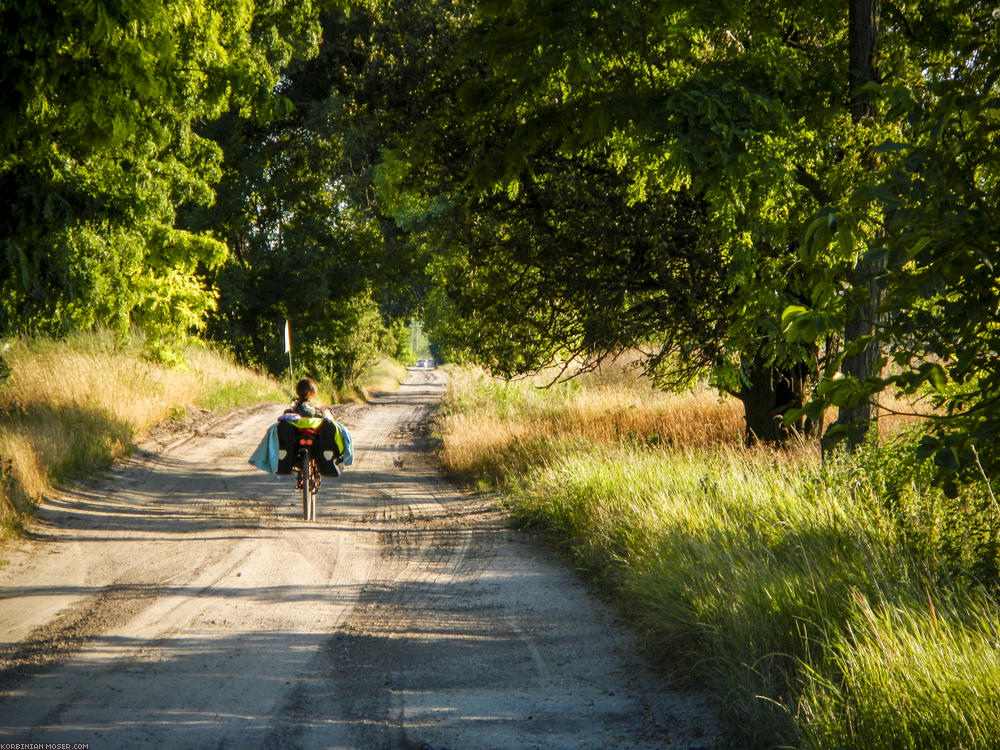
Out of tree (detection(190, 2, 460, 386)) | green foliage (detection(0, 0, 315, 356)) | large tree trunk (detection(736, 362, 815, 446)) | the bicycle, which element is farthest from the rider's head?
tree (detection(190, 2, 460, 386))

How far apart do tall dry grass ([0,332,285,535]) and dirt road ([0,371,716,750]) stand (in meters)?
0.65

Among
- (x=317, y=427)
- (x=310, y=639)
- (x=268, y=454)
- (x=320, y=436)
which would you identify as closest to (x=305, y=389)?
(x=317, y=427)

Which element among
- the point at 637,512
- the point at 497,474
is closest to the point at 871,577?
the point at 637,512

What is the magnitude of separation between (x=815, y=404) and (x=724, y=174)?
98.8 inches

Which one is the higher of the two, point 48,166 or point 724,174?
point 48,166

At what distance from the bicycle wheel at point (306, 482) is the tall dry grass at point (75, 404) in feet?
9.84

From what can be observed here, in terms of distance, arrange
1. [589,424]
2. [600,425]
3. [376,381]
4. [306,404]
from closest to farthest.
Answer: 1. [306,404]
2. [600,425]
3. [589,424]
4. [376,381]

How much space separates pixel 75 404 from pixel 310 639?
1103 cm

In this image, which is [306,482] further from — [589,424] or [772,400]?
[772,400]

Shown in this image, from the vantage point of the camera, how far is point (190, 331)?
1171 inches

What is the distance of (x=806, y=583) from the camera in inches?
188

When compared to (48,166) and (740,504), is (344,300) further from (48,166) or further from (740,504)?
(740,504)

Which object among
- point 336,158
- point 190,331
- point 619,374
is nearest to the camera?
point 619,374

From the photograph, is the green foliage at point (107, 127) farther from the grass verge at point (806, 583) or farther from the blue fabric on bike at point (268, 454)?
the grass verge at point (806, 583)
